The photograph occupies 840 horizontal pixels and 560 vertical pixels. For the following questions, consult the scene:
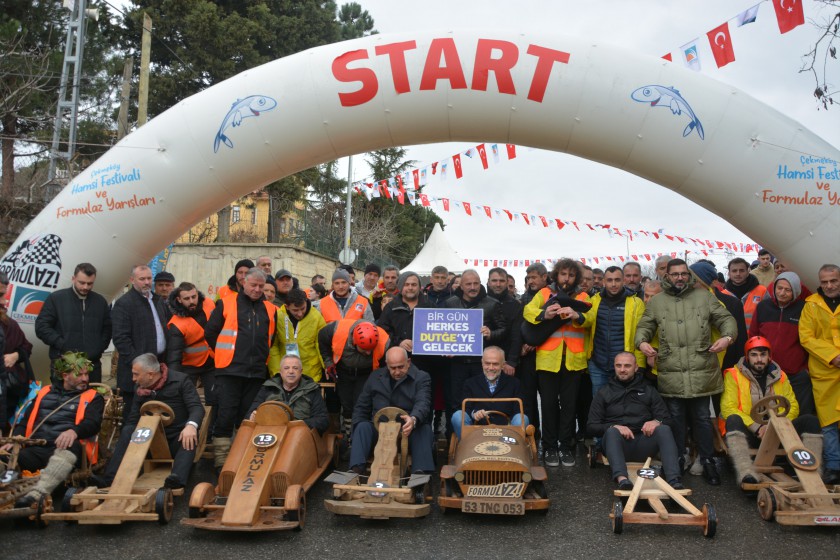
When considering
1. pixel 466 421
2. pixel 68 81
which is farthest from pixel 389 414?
pixel 68 81

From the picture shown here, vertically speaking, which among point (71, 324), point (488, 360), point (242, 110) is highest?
point (242, 110)

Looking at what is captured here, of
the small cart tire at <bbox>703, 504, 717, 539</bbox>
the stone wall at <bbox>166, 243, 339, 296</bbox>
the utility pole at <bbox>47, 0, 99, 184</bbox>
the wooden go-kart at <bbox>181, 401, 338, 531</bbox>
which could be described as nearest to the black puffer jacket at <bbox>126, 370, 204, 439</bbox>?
the wooden go-kart at <bbox>181, 401, 338, 531</bbox>

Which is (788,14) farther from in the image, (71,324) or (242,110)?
(71,324)

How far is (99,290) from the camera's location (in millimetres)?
7602

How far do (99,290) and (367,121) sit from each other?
3.54 m

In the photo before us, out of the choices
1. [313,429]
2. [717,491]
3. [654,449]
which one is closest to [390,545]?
[313,429]

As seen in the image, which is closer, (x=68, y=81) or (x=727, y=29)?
(x=727, y=29)

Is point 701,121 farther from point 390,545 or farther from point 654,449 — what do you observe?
point 390,545

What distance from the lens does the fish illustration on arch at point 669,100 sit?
671 cm

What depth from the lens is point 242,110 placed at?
7184mm

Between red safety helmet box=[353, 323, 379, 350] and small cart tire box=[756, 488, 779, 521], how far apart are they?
3754mm

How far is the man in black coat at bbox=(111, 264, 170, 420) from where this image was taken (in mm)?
6949

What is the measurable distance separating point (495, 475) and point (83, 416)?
3652 mm

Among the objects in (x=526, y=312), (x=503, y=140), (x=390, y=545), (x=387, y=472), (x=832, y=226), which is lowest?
(x=390, y=545)
